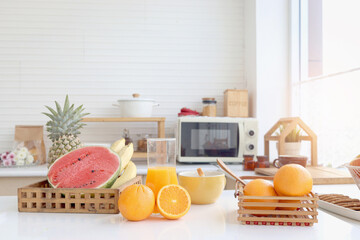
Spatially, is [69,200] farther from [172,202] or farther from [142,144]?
[142,144]

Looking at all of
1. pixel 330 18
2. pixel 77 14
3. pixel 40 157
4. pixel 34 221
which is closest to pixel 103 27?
pixel 77 14

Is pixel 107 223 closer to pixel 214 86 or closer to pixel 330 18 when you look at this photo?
pixel 330 18

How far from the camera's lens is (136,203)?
934 millimetres

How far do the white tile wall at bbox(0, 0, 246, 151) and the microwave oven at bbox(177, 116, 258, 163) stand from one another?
65cm

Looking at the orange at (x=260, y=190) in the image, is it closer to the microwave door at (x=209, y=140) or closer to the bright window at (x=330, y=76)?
the bright window at (x=330, y=76)

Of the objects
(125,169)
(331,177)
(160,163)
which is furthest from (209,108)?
(160,163)

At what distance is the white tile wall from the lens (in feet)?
10.9

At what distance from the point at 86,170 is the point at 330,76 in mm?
2155

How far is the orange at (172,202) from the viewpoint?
970mm

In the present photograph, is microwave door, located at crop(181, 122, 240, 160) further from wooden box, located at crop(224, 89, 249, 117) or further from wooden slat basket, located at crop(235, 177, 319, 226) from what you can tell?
wooden slat basket, located at crop(235, 177, 319, 226)

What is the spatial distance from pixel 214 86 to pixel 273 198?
2.61 metres

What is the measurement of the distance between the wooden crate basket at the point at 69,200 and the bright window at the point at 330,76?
187cm

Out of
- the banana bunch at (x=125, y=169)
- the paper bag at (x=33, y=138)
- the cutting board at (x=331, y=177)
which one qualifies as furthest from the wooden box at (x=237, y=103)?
the banana bunch at (x=125, y=169)

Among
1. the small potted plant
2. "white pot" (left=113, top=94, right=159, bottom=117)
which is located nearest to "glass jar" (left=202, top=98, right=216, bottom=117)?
"white pot" (left=113, top=94, right=159, bottom=117)
